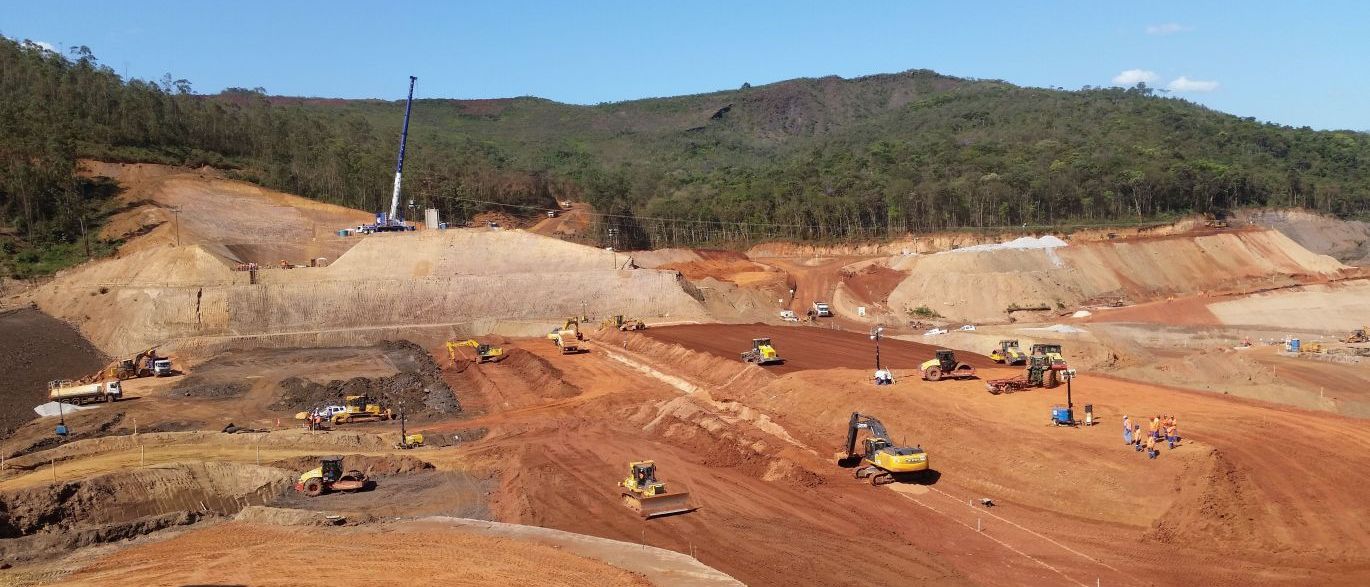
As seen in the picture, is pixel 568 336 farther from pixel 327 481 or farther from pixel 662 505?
pixel 662 505

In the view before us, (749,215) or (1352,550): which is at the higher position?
(749,215)

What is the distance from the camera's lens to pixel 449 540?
22.2 meters

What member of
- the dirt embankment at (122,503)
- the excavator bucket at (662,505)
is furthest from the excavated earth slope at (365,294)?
the excavator bucket at (662,505)

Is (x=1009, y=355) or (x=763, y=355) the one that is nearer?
(x=1009, y=355)

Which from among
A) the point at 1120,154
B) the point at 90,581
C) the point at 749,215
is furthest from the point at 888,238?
the point at 90,581

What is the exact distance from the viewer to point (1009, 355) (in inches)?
1629

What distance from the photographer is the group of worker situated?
25156 millimetres

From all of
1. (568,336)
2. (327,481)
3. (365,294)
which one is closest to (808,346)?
(568,336)

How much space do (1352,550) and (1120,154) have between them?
11314 centimetres

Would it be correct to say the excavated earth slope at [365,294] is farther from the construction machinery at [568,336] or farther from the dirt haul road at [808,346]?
the dirt haul road at [808,346]

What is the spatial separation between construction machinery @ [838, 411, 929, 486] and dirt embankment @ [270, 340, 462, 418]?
803 inches

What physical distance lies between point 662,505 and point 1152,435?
13.3 meters

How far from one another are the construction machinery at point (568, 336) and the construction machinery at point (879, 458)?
28604 millimetres

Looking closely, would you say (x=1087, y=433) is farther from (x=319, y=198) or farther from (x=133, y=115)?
(x=133, y=115)
